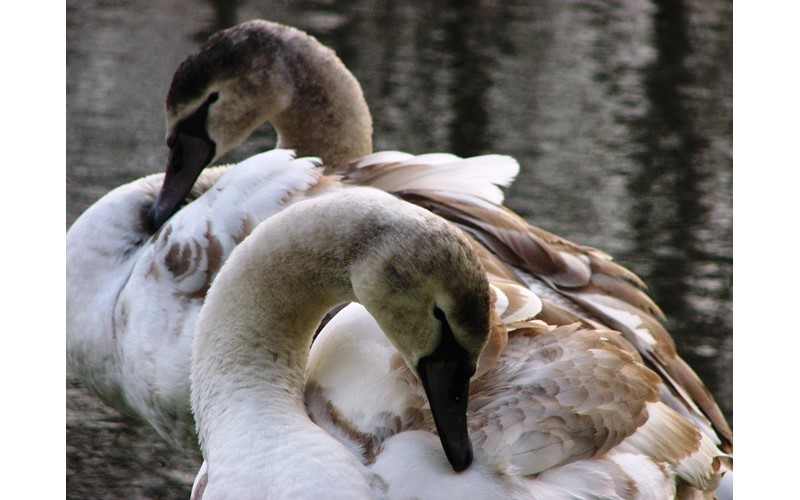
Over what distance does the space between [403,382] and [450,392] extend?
154mm

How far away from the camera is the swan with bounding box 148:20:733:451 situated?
9.84 feet

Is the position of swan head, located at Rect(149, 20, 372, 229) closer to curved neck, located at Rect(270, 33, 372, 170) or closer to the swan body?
curved neck, located at Rect(270, 33, 372, 170)

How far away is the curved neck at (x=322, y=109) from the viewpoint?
3.74m

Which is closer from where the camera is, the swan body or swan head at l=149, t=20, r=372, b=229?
the swan body

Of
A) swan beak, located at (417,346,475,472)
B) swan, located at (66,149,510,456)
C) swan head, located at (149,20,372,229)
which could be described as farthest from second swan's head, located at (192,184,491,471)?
swan head, located at (149,20,372,229)

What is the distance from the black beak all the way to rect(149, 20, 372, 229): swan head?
4.84ft

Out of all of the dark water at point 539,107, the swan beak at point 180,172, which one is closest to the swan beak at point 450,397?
the swan beak at point 180,172

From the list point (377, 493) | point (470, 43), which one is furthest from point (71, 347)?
point (470, 43)

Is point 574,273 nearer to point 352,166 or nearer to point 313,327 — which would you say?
point 352,166

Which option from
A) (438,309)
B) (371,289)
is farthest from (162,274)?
(438,309)

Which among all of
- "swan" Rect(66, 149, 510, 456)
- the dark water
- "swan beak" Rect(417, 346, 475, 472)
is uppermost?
"swan beak" Rect(417, 346, 475, 472)

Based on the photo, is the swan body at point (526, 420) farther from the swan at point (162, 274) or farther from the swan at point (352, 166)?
the swan at point (162, 274)

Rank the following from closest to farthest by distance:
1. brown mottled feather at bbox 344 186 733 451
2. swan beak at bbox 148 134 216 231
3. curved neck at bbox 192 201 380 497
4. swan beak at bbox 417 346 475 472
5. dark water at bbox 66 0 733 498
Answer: swan beak at bbox 417 346 475 472
curved neck at bbox 192 201 380 497
brown mottled feather at bbox 344 186 733 451
swan beak at bbox 148 134 216 231
dark water at bbox 66 0 733 498

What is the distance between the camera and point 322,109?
12.3 feet
